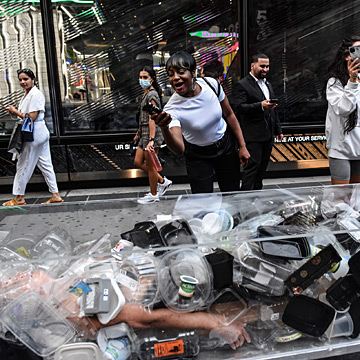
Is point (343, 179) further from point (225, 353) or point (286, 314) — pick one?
point (225, 353)

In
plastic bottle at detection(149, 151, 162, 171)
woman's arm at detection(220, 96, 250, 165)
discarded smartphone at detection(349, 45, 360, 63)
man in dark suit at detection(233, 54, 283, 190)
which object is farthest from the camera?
plastic bottle at detection(149, 151, 162, 171)

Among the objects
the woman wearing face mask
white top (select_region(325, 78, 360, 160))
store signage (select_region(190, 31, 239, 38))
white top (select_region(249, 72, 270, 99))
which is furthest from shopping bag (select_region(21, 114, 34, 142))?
white top (select_region(325, 78, 360, 160))

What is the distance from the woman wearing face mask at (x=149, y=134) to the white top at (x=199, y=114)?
185 centimetres

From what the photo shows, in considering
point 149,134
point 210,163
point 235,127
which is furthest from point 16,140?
point 235,127

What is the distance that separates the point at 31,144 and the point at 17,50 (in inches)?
68.6

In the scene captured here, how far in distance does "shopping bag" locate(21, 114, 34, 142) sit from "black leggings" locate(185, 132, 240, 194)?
255 cm

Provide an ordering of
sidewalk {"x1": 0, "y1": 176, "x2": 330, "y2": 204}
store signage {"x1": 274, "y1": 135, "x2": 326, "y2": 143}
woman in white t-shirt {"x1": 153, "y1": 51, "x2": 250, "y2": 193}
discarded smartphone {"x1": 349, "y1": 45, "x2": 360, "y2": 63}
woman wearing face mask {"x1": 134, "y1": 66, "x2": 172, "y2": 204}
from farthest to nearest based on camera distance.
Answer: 1. store signage {"x1": 274, "y1": 135, "x2": 326, "y2": 143}
2. sidewalk {"x1": 0, "y1": 176, "x2": 330, "y2": 204}
3. woman wearing face mask {"x1": 134, "y1": 66, "x2": 172, "y2": 204}
4. discarded smartphone {"x1": 349, "y1": 45, "x2": 360, "y2": 63}
5. woman in white t-shirt {"x1": 153, "y1": 51, "x2": 250, "y2": 193}

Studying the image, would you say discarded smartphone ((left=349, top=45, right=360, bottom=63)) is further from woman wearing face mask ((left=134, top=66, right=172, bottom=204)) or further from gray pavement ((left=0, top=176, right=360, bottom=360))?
woman wearing face mask ((left=134, top=66, right=172, bottom=204))

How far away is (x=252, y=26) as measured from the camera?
19.9 ft

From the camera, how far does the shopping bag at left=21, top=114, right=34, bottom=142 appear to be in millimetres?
4789

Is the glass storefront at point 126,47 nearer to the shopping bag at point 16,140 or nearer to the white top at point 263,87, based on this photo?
the shopping bag at point 16,140

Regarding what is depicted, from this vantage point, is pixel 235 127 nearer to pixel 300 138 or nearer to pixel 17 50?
pixel 300 138

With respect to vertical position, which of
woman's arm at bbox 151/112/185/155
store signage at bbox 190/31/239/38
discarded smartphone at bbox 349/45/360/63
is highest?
store signage at bbox 190/31/239/38

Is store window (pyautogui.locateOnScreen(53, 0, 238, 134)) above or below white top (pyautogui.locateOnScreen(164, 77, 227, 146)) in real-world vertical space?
above
